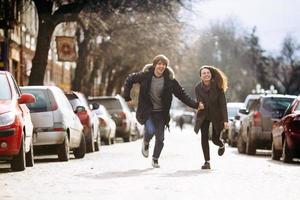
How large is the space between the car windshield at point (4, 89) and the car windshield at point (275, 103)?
9484mm

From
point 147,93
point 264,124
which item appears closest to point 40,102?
point 147,93

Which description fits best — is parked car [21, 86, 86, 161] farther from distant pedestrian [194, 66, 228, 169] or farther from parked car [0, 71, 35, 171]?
distant pedestrian [194, 66, 228, 169]

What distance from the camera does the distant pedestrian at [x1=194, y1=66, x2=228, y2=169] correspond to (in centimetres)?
1673

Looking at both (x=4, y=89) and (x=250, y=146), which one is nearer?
(x=4, y=89)

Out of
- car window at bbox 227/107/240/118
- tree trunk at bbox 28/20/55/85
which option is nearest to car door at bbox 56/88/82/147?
tree trunk at bbox 28/20/55/85

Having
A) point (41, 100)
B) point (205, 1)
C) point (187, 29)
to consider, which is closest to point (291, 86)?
point (187, 29)

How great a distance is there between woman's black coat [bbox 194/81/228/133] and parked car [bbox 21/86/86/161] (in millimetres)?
3501

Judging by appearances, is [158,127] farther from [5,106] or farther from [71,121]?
[71,121]

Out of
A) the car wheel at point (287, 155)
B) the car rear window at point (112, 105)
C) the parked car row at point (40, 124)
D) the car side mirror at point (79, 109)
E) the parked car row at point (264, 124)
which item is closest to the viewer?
the parked car row at point (40, 124)

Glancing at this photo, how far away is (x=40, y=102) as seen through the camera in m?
19.6

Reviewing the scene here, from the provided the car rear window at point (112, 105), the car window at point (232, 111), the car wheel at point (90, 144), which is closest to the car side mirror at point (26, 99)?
the car wheel at point (90, 144)

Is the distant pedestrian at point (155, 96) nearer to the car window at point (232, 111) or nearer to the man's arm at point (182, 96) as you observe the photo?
the man's arm at point (182, 96)

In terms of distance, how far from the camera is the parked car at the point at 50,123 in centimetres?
1923

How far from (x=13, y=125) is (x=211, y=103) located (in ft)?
11.1
